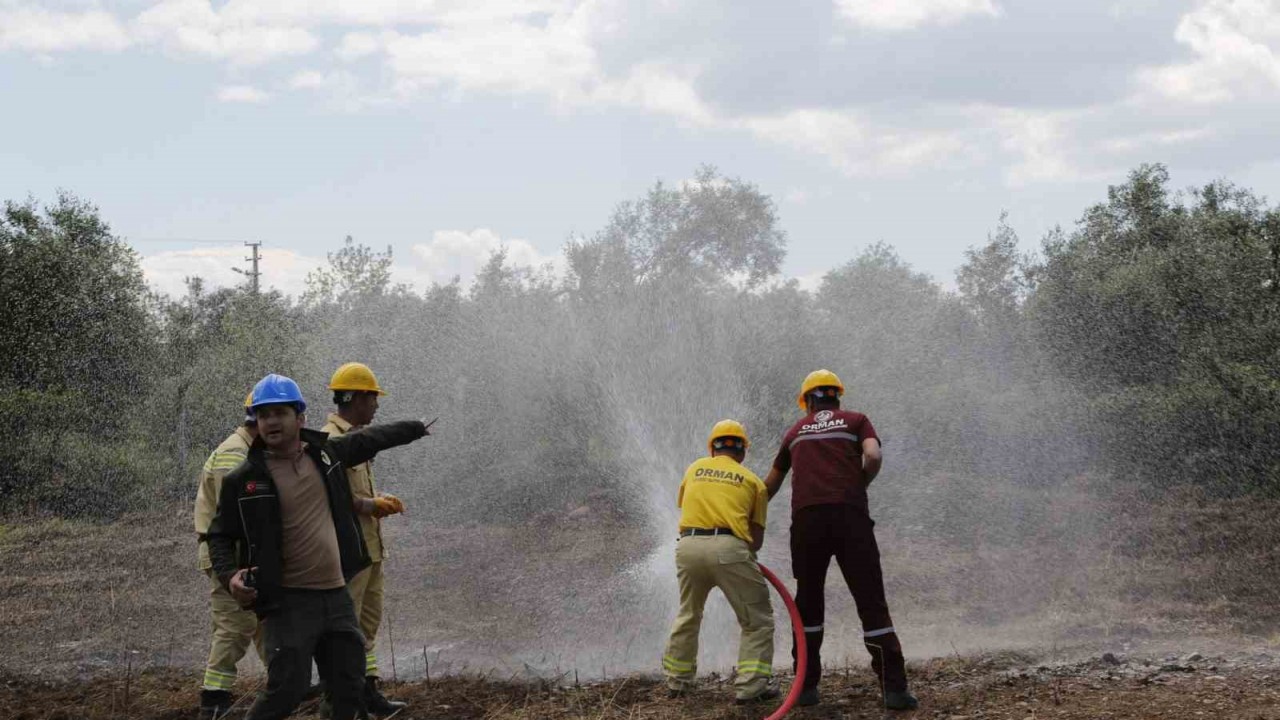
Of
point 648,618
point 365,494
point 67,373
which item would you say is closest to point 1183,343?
point 648,618

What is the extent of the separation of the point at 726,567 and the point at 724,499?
392mm

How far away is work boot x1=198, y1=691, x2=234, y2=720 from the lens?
21.2 feet

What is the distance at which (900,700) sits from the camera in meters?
6.32

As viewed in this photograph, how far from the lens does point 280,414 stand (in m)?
4.89

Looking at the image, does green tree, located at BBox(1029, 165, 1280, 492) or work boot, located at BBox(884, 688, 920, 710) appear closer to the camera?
work boot, located at BBox(884, 688, 920, 710)

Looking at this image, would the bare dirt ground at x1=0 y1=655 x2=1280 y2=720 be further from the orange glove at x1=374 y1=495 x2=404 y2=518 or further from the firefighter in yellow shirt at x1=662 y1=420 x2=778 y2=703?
the orange glove at x1=374 y1=495 x2=404 y2=518

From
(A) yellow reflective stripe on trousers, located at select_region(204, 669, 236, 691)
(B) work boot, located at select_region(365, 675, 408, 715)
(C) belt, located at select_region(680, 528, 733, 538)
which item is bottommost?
(B) work boot, located at select_region(365, 675, 408, 715)

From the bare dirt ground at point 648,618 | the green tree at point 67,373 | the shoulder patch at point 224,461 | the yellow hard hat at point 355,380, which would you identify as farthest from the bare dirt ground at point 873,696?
the green tree at point 67,373

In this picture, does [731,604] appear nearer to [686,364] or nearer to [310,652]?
[310,652]

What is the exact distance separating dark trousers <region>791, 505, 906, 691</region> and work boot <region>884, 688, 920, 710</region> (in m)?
0.02

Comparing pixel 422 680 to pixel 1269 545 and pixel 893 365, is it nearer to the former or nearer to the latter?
pixel 1269 545

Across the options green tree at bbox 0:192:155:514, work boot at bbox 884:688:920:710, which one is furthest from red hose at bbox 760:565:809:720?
green tree at bbox 0:192:155:514

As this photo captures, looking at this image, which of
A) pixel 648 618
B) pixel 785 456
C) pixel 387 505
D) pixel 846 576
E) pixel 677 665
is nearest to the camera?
pixel 387 505

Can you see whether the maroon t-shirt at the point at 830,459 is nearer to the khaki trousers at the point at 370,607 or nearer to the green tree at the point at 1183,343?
the khaki trousers at the point at 370,607
